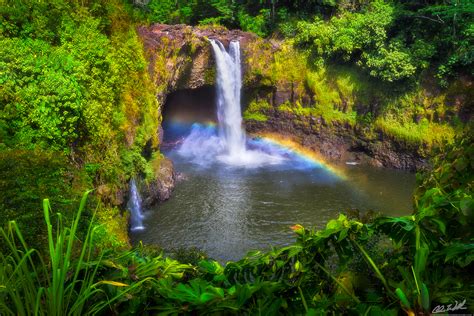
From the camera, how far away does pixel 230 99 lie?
2067 centimetres

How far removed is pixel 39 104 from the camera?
24.4 ft

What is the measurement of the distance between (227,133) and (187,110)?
11.5ft

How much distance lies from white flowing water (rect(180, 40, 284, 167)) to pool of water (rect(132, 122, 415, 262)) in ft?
2.26

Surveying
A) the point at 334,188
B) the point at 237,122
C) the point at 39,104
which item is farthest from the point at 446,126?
the point at 39,104

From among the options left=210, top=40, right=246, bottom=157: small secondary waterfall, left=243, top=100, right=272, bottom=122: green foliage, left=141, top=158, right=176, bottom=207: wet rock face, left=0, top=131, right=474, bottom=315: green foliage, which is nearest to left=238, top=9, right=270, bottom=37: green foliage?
left=210, top=40, right=246, bottom=157: small secondary waterfall

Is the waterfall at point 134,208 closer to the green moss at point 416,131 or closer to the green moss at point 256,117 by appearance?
the green moss at point 256,117

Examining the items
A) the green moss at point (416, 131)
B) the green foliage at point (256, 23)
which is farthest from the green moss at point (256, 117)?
the green moss at point (416, 131)

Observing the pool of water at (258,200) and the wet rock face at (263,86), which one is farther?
the wet rock face at (263,86)

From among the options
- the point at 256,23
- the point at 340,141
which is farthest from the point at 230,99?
the point at 340,141

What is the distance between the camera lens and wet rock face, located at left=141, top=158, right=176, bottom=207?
12820 millimetres

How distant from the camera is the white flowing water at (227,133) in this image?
19.0 metres

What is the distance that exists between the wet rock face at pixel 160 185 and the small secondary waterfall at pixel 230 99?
5.59 meters

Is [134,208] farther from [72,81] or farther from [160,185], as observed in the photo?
[72,81]

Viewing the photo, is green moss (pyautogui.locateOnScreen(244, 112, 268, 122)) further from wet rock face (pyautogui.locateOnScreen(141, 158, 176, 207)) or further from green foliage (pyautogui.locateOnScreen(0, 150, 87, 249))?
green foliage (pyautogui.locateOnScreen(0, 150, 87, 249))
